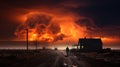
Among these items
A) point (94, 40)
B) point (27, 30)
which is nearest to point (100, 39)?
point (94, 40)

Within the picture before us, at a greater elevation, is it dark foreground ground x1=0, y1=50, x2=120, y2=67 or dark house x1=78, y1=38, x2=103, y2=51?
dark house x1=78, y1=38, x2=103, y2=51

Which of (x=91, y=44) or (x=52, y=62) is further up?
(x=91, y=44)

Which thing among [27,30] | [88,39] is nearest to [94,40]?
[88,39]

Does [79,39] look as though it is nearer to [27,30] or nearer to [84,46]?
[84,46]

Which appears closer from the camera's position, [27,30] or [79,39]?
[27,30]

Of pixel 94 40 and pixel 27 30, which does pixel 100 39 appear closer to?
pixel 94 40

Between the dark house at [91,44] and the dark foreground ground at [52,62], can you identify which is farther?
the dark house at [91,44]

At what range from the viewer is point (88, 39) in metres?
149

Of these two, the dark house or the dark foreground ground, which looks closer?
the dark foreground ground

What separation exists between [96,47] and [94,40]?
15.7 feet

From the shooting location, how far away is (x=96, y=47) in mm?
143750

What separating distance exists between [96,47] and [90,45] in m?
4.01

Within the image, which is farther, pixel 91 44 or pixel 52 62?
pixel 91 44

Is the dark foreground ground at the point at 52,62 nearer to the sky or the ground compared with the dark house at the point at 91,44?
nearer to the ground
